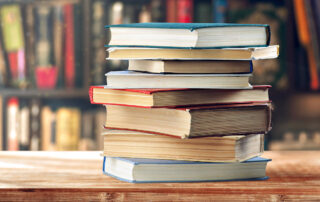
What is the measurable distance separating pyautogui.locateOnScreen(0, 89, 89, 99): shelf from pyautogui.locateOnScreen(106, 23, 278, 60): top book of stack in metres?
1.84

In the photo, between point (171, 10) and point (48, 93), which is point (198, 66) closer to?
point (171, 10)

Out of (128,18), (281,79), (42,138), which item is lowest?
(42,138)

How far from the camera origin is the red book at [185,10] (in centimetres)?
275

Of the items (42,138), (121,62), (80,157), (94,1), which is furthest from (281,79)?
(80,157)

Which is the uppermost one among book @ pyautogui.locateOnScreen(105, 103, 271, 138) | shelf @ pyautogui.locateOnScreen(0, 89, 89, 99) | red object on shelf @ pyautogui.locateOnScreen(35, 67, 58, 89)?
book @ pyautogui.locateOnScreen(105, 103, 271, 138)

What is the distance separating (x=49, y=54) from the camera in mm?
2844

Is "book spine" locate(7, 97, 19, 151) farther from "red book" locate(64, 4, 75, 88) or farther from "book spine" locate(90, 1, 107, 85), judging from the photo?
"book spine" locate(90, 1, 107, 85)

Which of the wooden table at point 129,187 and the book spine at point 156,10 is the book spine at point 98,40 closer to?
the book spine at point 156,10

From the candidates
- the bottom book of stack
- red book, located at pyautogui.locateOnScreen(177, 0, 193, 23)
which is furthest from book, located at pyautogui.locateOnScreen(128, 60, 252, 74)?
red book, located at pyautogui.locateOnScreen(177, 0, 193, 23)

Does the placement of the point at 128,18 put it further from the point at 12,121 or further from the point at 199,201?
the point at 199,201

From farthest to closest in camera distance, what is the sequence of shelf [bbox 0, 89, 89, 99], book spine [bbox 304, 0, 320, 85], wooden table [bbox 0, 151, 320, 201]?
shelf [bbox 0, 89, 89, 99], book spine [bbox 304, 0, 320, 85], wooden table [bbox 0, 151, 320, 201]

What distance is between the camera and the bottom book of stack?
98cm

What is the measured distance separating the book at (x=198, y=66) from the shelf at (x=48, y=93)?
1838mm

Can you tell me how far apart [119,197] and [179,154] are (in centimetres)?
14
